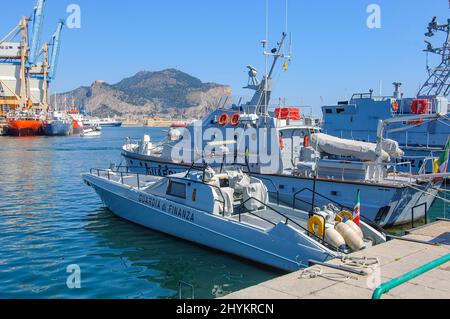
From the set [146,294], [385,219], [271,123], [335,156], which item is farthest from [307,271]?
[271,123]

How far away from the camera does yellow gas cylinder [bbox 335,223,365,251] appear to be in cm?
1012

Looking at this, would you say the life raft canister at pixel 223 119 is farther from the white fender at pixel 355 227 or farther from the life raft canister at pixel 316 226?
the white fender at pixel 355 227

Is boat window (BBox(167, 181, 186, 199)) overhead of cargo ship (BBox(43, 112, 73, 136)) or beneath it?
beneath

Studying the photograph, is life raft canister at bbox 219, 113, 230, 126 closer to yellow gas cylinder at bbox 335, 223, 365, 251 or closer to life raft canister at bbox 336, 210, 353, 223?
life raft canister at bbox 336, 210, 353, 223

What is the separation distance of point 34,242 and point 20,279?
326cm

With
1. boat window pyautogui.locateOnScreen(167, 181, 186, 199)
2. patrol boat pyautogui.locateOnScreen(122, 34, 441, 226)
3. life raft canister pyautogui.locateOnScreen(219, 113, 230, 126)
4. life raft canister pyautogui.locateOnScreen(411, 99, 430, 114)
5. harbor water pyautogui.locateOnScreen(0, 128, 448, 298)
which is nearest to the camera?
harbor water pyautogui.locateOnScreen(0, 128, 448, 298)

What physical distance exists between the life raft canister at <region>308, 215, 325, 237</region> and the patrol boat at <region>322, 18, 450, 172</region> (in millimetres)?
16438

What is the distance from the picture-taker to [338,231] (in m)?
10.6

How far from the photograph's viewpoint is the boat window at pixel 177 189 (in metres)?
14.0

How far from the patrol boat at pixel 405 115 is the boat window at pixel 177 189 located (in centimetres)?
1633

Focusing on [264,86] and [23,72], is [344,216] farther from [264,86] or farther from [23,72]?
[23,72]

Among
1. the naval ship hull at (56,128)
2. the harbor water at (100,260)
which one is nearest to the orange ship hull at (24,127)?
the naval ship hull at (56,128)

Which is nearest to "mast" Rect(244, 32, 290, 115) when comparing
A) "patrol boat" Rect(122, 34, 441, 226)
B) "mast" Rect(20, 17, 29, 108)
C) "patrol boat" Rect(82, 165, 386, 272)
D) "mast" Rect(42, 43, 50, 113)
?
"patrol boat" Rect(122, 34, 441, 226)

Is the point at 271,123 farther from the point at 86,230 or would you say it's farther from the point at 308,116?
the point at 86,230
